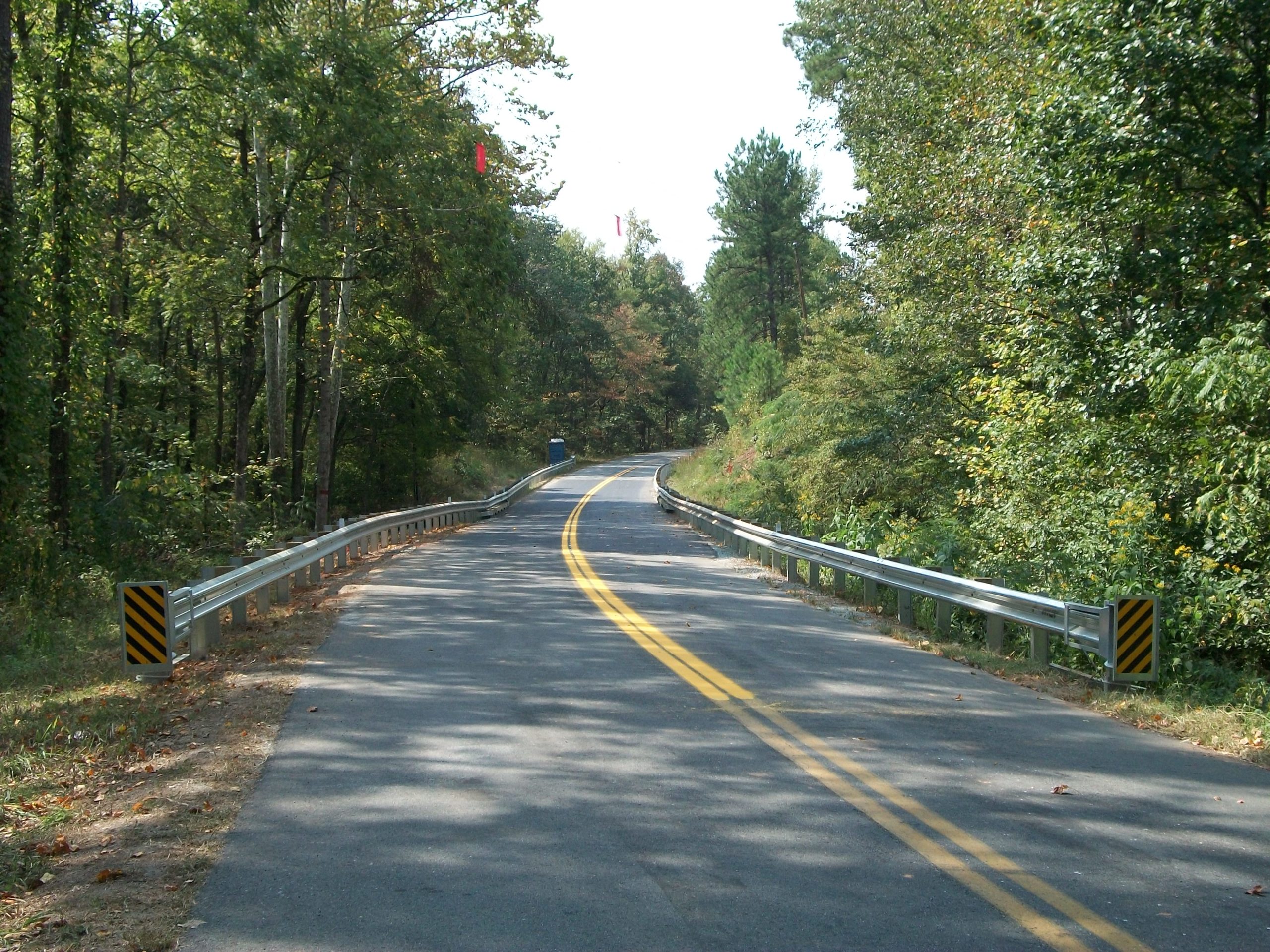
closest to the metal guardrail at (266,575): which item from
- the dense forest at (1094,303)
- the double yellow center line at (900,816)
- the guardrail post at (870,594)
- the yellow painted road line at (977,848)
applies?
the double yellow center line at (900,816)

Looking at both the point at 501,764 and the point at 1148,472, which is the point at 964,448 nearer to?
the point at 1148,472

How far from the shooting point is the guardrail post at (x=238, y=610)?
1184 centimetres

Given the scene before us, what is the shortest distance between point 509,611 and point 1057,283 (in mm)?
7350

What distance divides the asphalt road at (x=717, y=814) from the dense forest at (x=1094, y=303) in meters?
A: 2.85

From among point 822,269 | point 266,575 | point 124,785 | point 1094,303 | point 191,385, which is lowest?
point 124,785

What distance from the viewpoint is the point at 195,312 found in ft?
77.2

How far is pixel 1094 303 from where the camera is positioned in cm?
1220

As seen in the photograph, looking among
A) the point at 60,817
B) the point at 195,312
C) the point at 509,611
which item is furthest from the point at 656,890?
the point at 195,312

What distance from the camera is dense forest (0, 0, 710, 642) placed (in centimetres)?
1525

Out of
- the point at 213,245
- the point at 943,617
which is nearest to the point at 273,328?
the point at 213,245

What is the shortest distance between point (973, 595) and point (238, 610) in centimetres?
769

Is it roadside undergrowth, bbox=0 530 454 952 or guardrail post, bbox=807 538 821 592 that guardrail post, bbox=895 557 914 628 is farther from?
roadside undergrowth, bbox=0 530 454 952

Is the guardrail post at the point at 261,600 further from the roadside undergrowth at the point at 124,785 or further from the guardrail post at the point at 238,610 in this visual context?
the roadside undergrowth at the point at 124,785

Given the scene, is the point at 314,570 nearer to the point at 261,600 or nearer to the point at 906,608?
the point at 261,600
